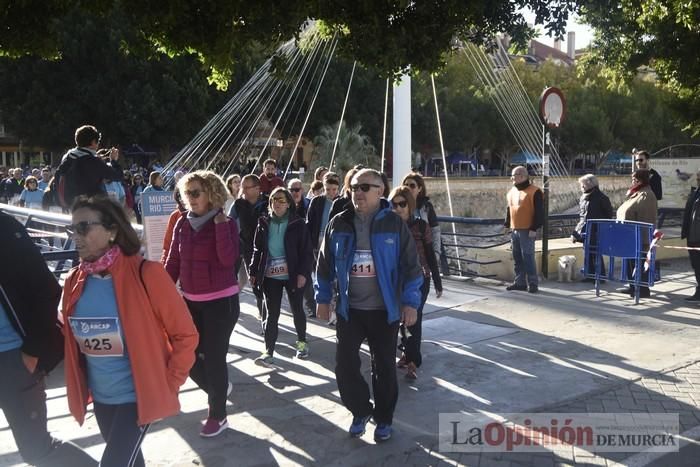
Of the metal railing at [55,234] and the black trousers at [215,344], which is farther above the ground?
the metal railing at [55,234]

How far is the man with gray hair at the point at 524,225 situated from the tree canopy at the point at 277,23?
349 cm

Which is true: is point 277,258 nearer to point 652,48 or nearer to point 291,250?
point 291,250

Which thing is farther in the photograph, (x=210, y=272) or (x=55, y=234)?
(x=55, y=234)

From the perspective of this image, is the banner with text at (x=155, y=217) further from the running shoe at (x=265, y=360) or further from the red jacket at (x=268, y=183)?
the red jacket at (x=268, y=183)

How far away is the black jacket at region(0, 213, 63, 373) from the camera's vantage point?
10.6 feet

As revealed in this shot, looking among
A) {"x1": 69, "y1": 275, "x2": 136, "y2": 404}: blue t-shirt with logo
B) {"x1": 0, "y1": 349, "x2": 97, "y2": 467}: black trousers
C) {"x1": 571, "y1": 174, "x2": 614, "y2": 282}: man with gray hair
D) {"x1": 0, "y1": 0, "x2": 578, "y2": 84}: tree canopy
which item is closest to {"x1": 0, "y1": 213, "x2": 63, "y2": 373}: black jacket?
{"x1": 0, "y1": 349, "x2": 97, "y2": 467}: black trousers

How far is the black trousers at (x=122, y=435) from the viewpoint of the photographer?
9.98 ft

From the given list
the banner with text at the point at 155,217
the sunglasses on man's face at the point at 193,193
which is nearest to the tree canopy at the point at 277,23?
the banner with text at the point at 155,217

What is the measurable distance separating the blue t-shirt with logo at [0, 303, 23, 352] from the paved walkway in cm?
137

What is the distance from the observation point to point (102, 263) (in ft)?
9.93

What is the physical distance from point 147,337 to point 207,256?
1.71 meters

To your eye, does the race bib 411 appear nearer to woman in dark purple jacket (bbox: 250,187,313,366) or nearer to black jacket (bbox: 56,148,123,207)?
woman in dark purple jacket (bbox: 250,187,313,366)

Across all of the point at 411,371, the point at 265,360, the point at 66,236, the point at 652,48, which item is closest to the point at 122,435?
the point at 411,371

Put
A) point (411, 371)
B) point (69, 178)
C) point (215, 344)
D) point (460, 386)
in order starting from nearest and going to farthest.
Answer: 1. point (215, 344)
2. point (460, 386)
3. point (411, 371)
4. point (69, 178)
